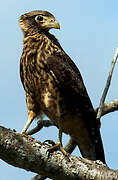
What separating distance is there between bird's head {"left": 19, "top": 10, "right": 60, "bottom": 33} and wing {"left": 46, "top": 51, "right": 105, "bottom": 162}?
0.48 meters

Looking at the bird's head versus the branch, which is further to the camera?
the bird's head

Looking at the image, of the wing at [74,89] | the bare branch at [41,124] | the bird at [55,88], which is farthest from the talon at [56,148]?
the bare branch at [41,124]

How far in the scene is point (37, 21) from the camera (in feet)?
18.9

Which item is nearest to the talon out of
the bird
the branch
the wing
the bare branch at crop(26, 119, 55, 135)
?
the branch

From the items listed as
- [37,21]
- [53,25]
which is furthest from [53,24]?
[37,21]

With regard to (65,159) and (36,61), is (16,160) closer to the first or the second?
(65,159)

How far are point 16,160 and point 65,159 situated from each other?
465 millimetres

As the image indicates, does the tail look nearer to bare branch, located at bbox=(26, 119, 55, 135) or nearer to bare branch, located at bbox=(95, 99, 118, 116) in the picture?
bare branch, located at bbox=(95, 99, 118, 116)

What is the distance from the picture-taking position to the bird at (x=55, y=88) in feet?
16.3

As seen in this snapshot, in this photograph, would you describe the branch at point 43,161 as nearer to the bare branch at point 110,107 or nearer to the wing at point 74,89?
the wing at point 74,89

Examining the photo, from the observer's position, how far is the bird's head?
5625 millimetres

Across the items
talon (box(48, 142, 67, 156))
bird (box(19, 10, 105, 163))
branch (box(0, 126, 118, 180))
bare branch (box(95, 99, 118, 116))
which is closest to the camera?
branch (box(0, 126, 118, 180))

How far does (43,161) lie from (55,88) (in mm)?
1541

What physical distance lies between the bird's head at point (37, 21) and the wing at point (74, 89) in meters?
0.48
